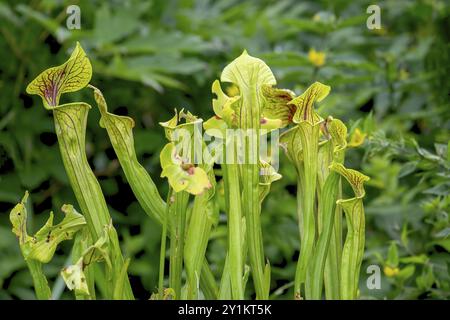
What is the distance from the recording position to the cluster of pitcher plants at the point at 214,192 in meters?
0.63

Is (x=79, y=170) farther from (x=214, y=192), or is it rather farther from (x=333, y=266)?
(x=333, y=266)

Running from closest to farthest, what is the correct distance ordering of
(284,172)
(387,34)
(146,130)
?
(284,172)
(146,130)
(387,34)

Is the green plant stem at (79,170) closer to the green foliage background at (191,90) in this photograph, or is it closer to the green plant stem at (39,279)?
the green plant stem at (39,279)

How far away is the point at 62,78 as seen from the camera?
0.66 m

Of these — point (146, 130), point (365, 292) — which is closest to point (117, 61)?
point (146, 130)

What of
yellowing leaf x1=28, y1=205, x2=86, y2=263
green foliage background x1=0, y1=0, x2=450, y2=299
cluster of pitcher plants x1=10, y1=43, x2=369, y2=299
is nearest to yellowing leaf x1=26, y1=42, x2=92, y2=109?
cluster of pitcher plants x1=10, y1=43, x2=369, y2=299

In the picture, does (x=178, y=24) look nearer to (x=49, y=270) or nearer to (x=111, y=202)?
(x=111, y=202)

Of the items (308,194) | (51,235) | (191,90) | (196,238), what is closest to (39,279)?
(51,235)

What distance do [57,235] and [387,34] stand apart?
1692 millimetres

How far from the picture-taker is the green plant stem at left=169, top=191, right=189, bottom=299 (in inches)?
25.5

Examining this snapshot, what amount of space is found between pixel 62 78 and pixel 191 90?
1.24 m

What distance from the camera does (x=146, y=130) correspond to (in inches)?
72.7

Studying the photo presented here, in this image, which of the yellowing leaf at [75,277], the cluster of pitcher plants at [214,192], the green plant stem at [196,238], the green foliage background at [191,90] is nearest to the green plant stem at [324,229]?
the cluster of pitcher plants at [214,192]
